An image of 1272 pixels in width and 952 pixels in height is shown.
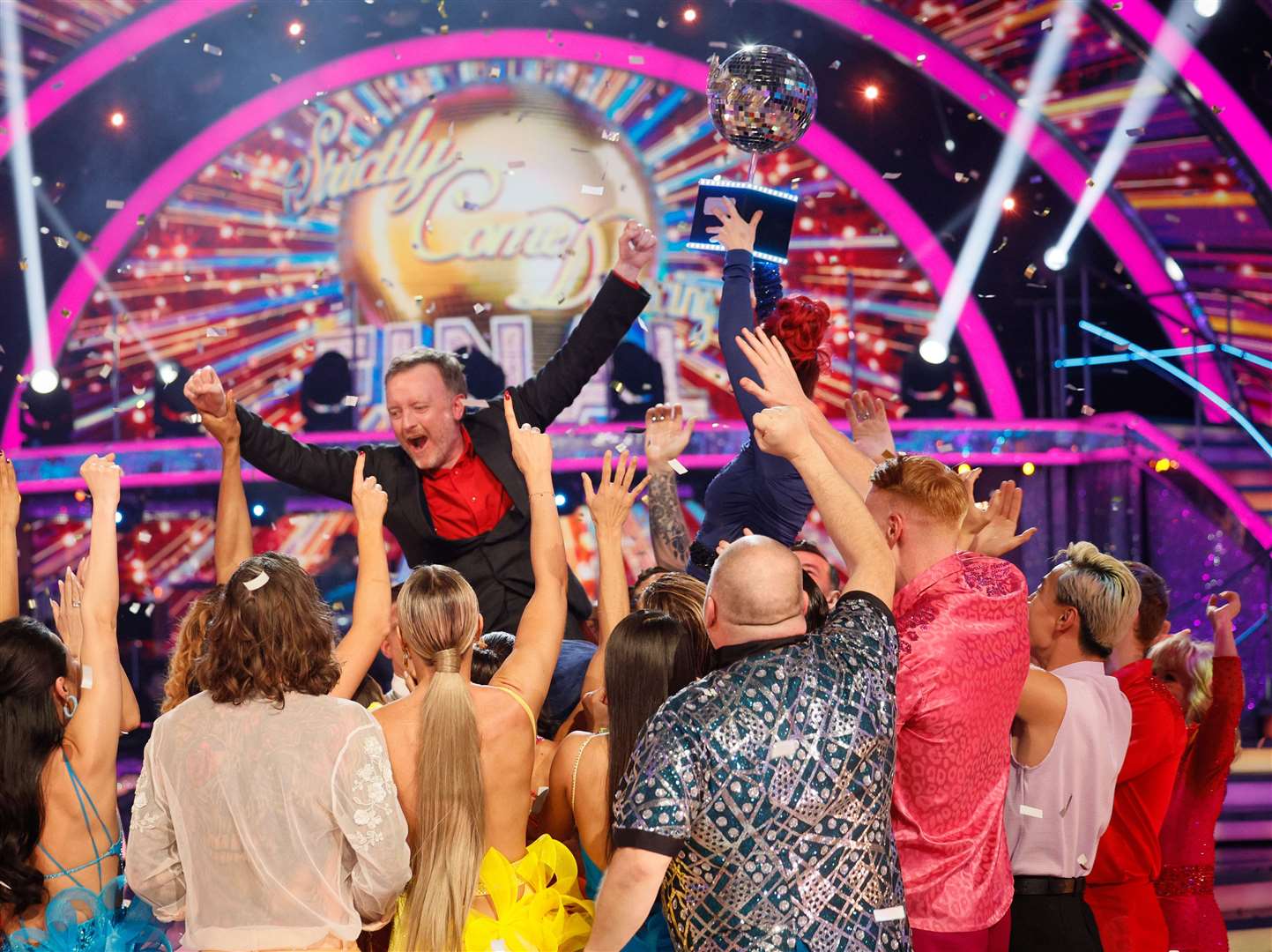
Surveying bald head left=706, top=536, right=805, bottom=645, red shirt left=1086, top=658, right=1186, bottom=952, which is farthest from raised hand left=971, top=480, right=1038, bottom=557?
bald head left=706, top=536, right=805, bottom=645

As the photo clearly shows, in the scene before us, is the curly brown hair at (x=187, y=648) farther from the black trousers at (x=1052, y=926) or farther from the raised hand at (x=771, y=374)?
the black trousers at (x=1052, y=926)

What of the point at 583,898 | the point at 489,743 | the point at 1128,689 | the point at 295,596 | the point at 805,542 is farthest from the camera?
the point at 805,542

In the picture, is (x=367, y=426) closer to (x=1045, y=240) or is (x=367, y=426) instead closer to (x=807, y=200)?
(x=807, y=200)

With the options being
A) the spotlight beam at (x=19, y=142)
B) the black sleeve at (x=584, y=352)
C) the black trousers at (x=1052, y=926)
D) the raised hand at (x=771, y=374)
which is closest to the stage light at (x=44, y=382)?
the spotlight beam at (x=19, y=142)

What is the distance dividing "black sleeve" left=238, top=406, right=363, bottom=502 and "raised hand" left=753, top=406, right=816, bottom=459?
5.50ft

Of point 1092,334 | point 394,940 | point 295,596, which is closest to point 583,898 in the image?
point 394,940

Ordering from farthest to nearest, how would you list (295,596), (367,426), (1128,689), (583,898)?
(367,426), (1128,689), (583,898), (295,596)

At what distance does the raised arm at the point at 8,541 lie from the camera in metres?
3.15

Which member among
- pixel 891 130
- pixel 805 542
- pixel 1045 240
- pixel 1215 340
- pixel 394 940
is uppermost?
pixel 891 130

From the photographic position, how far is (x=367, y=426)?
28.8ft

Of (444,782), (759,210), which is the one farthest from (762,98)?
(444,782)

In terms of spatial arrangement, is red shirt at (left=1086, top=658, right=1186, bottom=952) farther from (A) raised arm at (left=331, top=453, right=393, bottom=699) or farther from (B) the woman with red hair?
(A) raised arm at (left=331, top=453, right=393, bottom=699)

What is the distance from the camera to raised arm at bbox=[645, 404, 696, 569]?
3883 mm

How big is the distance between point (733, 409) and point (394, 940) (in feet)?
22.2
